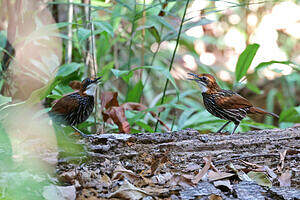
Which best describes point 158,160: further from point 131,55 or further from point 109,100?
point 131,55

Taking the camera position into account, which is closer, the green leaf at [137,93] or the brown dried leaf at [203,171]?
the brown dried leaf at [203,171]

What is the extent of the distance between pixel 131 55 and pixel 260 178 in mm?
4065

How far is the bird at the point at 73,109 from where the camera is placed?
3.56m

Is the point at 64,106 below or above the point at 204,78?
below

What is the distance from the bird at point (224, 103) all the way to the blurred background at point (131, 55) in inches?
9.6

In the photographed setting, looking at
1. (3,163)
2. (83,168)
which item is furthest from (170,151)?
(3,163)

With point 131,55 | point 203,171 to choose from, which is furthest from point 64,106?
point 131,55

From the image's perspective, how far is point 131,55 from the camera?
245 inches

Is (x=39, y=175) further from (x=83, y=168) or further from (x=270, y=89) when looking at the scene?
(x=270, y=89)

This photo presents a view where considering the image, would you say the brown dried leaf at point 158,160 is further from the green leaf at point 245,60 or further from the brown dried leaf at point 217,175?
the green leaf at point 245,60

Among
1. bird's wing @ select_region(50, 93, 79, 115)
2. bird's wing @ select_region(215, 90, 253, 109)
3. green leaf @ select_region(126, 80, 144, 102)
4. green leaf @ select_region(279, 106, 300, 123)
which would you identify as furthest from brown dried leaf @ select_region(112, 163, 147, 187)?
green leaf @ select_region(279, 106, 300, 123)

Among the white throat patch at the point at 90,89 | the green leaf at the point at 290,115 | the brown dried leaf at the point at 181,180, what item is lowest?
the green leaf at the point at 290,115

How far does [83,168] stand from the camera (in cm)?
250

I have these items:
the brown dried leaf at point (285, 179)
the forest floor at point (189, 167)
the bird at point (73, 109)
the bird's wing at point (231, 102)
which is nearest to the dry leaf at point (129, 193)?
the forest floor at point (189, 167)
